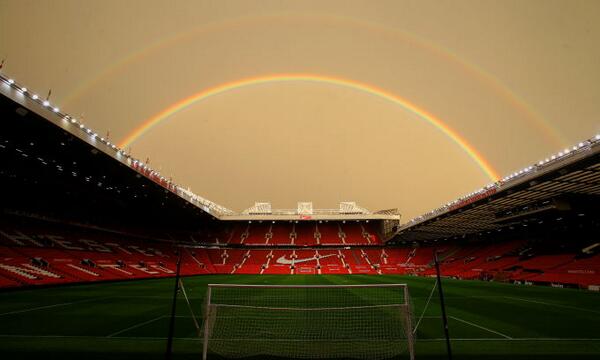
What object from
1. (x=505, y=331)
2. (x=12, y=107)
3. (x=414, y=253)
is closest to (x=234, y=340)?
(x=505, y=331)

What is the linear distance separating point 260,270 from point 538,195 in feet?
116

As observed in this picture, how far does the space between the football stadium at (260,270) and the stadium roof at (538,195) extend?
0.49 feet

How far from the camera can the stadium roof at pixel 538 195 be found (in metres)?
17.0

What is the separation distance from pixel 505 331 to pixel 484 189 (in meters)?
20.0

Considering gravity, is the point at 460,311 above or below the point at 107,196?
below

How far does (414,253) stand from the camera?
51.0 m

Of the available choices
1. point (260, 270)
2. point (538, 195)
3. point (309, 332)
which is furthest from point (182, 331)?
point (260, 270)

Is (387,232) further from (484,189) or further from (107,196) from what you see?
(107,196)

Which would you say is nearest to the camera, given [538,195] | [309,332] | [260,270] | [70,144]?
[309,332]

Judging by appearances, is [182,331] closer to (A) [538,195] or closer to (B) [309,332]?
(B) [309,332]

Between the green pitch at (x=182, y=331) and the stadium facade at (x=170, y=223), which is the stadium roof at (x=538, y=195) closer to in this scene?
the stadium facade at (x=170, y=223)

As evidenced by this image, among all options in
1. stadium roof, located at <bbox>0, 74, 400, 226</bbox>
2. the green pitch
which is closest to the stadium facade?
stadium roof, located at <bbox>0, 74, 400, 226</bbox>

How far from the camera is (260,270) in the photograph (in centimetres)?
4594

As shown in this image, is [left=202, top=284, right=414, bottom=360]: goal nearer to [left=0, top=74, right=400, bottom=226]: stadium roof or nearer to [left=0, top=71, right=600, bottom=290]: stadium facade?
[left=0, top=71, right=600, bottom=290]: stadium facade
